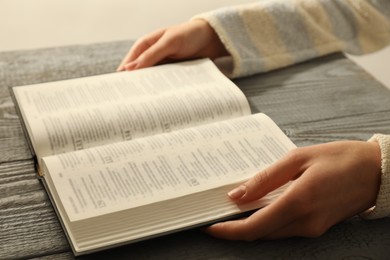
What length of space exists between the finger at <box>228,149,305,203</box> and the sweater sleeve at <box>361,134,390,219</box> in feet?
0.29

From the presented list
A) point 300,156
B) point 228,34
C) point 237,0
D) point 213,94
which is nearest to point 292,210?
point 300,156

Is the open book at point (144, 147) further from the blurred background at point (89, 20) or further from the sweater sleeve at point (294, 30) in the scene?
the blurred background at point (89, 20)

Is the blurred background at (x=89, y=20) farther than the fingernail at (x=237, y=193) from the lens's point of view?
Yes

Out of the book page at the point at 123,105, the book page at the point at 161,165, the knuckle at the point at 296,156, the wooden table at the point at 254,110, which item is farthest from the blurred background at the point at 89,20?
the knuckle at the point at 296,156

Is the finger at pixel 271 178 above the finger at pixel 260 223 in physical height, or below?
above

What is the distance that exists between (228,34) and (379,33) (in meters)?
0.28

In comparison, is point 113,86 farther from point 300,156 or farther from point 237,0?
point 237,0

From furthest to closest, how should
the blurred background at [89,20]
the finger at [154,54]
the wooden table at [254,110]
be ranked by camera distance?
the blurred background at [89,20] < the finger at [154,54] < the wooden table at [254,110]

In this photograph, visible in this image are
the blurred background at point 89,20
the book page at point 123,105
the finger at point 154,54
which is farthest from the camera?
the blurred background at point 89,20

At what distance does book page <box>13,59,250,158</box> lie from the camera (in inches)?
30.7

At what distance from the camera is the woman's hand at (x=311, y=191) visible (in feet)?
2.14

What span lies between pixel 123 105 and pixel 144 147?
108 mm

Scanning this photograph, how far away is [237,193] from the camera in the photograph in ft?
2.22

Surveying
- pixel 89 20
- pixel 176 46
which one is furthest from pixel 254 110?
pixel 89 20
